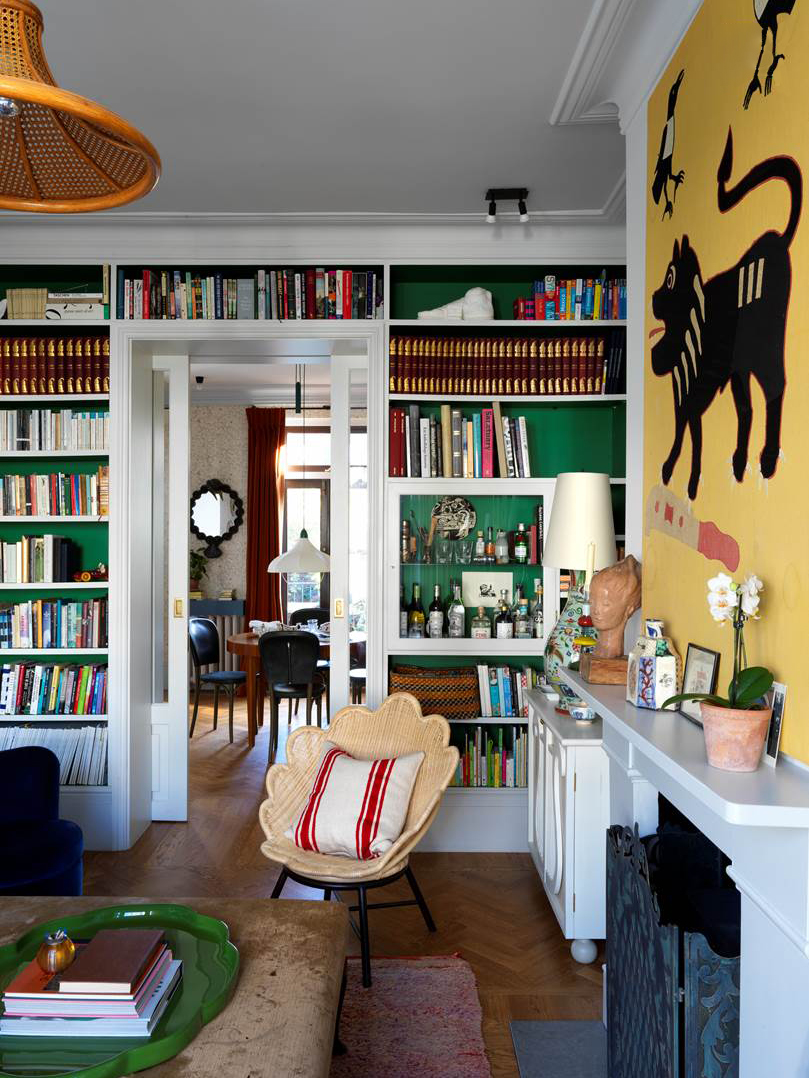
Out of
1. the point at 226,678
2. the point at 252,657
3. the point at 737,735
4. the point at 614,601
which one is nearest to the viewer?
the point at 737,735

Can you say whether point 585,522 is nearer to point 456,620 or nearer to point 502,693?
point 456,620

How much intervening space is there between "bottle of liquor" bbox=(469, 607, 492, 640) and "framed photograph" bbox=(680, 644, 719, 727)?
2.24m

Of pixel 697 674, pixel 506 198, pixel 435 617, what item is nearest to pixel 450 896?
pixel 435 617

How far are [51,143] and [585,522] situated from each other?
211cm

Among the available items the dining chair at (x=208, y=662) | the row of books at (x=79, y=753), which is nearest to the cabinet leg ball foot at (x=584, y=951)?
the row of books at (x=79, y=753)

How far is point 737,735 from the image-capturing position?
4.91 ft

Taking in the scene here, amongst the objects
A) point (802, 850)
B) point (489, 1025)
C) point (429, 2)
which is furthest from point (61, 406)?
point (802, 850)

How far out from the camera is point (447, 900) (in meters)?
3.71

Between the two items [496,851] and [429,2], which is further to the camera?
[496,851]

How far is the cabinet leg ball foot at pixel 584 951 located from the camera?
3123 millimetres

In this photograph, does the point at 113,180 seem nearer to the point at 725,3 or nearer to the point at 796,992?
the point at 725,3

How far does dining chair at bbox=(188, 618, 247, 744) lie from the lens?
6812 millimetres

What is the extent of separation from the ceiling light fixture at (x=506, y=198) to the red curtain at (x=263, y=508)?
4965 millimetres

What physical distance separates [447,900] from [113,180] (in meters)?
3.10
